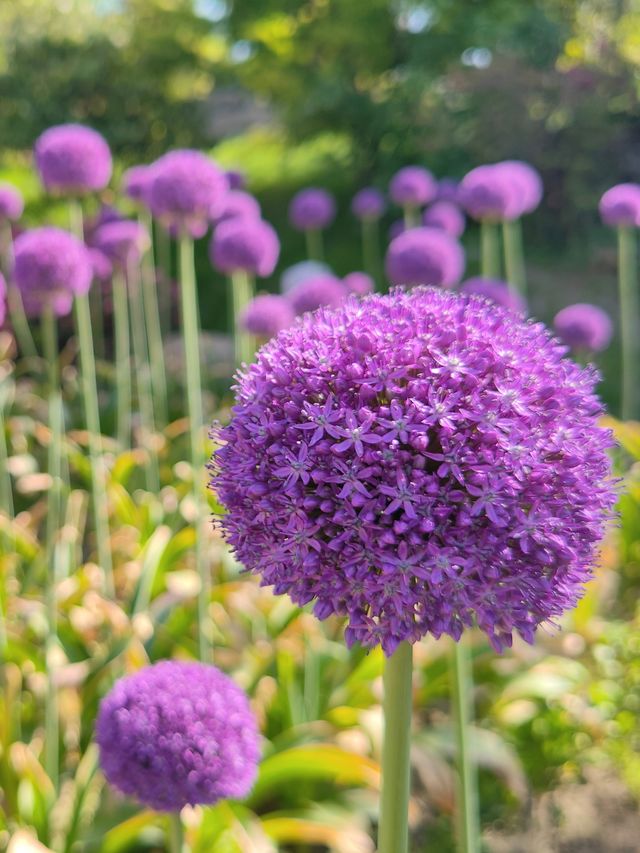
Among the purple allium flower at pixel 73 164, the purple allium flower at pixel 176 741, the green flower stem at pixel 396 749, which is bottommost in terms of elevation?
the purple allium flower at pixel 176 741

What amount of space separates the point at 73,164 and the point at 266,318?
3.57 feet

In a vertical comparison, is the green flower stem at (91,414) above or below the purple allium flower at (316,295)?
below

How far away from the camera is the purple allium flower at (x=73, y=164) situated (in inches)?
126

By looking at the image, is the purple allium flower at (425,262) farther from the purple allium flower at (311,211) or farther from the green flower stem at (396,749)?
the purple allium flower at (311,211)

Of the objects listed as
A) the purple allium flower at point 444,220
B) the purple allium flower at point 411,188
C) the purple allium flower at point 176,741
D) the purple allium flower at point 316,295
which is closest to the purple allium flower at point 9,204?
the purple allium flower at point 316,295

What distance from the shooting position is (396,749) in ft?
4.29

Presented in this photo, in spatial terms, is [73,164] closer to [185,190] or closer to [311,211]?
[185,190]

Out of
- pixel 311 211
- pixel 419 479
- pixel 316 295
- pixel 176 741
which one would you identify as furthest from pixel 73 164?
pixel 311 211

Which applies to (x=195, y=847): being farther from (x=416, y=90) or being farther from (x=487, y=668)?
(x=416, y=90)

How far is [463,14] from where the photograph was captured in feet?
42.4

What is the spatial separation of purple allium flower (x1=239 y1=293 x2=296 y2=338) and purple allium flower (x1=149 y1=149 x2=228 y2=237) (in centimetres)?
84

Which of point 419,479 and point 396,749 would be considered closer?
point 419,479

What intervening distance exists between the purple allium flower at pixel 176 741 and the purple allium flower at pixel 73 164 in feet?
6.82

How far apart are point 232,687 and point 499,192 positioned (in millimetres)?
3039
